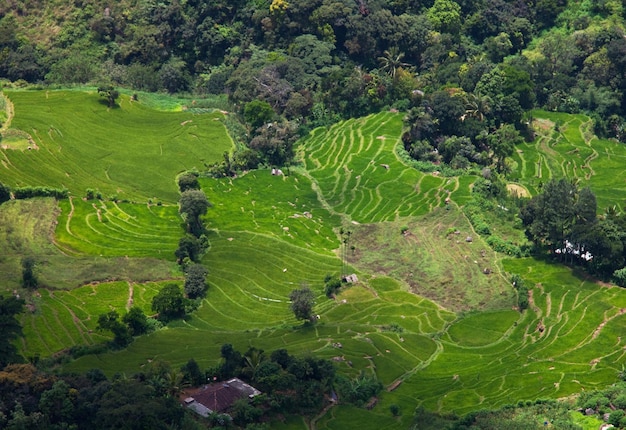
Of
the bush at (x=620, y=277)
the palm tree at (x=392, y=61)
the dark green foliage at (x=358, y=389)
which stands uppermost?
the palm tree at (x=392, y=61)

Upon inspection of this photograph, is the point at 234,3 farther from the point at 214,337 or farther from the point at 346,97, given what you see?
the point at 214,337

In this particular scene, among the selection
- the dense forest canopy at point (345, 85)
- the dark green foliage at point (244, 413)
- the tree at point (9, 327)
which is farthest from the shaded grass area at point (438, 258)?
the tree at point (9, 327)

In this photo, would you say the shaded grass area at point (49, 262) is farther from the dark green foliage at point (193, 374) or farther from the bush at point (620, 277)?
the bush at point (620, 277)

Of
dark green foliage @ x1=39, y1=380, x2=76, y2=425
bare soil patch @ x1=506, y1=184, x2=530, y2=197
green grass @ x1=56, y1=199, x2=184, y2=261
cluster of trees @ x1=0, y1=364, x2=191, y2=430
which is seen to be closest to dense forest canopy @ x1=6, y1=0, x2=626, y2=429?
green grass @ x1=56, y1=199, x2=184, y2=261

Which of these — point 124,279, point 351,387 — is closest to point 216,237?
point 124,279

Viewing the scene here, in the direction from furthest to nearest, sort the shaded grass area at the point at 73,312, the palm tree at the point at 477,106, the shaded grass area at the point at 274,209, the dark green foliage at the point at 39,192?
the palm tree at the point at 477,106
the shaded grass area at the point at 274,209
the dark green foliage at the point at 39,192
the shaded grass area at the point at 73,312

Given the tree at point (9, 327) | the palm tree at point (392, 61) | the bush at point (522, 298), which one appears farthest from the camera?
the palm tree at point (392, 61)
